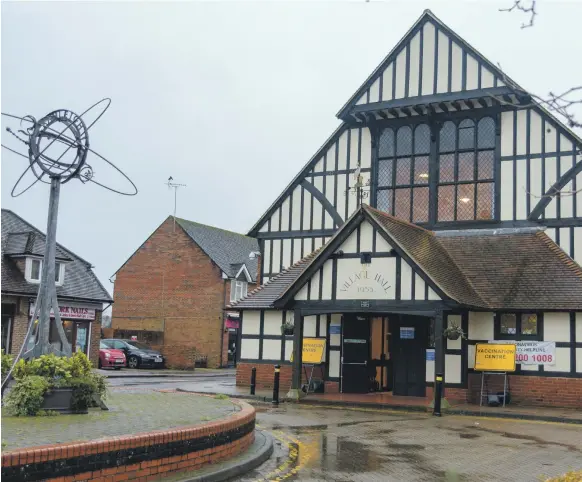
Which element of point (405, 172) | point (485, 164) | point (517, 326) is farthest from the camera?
point (405, 172)

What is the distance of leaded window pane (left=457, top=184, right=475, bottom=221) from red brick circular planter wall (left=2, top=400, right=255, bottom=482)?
16362 millimetres

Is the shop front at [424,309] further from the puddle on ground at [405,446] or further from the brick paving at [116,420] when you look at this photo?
the brick paving at [116,420]

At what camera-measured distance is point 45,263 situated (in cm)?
1160

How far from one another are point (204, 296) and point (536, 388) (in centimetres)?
2752

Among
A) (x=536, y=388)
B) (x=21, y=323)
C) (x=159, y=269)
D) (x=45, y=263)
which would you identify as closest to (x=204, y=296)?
(x=159, y=269)

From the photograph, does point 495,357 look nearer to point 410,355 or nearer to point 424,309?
point 410,355

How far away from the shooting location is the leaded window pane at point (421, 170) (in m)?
26.0

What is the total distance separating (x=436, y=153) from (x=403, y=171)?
1.37 meters

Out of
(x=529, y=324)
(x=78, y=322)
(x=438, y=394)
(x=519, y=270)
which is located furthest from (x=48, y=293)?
(x=78, y=322)

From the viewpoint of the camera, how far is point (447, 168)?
2569cm

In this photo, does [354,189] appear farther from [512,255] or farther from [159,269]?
[159,269]

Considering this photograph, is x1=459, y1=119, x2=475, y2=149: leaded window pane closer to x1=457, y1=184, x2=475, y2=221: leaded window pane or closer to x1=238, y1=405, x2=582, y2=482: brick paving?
x1=457, y1=184, x2=475, y2=221: leaded window pane

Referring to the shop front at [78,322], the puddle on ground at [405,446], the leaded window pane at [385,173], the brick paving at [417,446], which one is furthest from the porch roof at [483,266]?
the shop front at [78,322]

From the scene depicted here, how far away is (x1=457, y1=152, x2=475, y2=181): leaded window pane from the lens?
25234 mm
